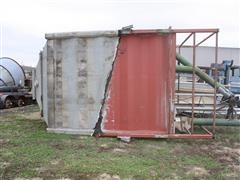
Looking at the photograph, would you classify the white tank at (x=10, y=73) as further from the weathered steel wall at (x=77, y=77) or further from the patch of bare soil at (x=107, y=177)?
the patch of bare soil at (x=107, y=177)

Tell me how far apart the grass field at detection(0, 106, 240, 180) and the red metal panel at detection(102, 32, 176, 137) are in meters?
0.40

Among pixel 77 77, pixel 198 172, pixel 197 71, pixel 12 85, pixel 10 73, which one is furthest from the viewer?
pixel 12 85

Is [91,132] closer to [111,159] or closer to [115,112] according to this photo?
[115,112]

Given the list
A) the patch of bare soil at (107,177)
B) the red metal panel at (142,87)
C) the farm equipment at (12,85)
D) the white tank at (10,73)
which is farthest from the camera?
the white tank at (10,73)

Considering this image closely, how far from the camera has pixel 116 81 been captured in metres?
7.95

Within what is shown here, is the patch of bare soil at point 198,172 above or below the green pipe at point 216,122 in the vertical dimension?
below

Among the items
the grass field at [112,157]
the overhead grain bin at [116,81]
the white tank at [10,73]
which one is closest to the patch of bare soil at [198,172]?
the grass field at [112,157]

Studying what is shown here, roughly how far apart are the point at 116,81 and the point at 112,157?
7.12 feet

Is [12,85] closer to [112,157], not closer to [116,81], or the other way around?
[116,81]

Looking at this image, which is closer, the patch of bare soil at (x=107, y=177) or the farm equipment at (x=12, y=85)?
the patch of bare soil at (x=107, y=177)

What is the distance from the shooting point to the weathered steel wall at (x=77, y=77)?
7969 mm

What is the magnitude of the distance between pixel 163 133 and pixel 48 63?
3.10 m

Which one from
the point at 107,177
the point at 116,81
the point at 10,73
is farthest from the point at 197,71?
the point at 10,73

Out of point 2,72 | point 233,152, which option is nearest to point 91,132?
point 233,152
